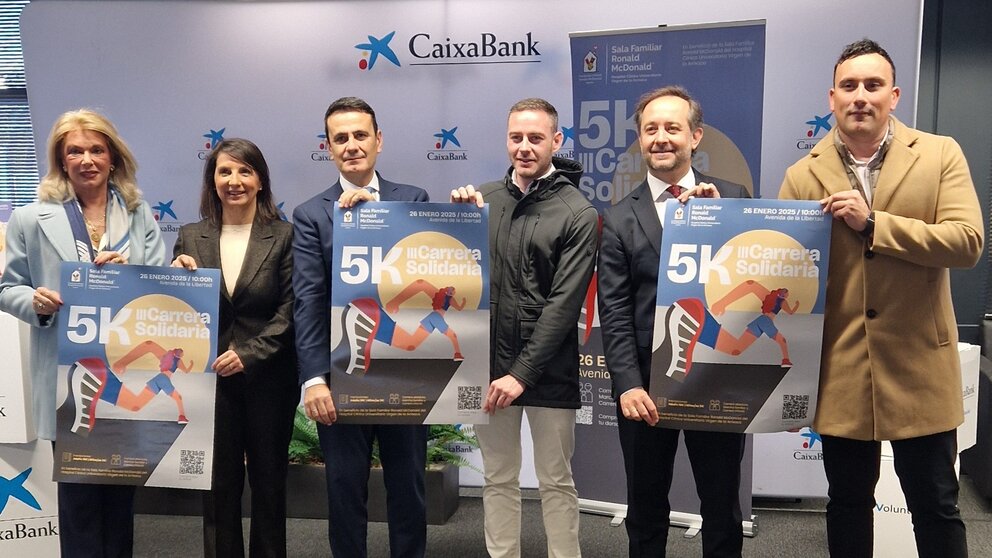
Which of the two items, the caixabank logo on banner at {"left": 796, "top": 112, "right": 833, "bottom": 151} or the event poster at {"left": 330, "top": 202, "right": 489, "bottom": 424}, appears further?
the caixabank logo on banner at {"left": 796, "top": 112, "right": 833, "bottom": 151}

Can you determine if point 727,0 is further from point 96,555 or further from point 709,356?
point 96,555

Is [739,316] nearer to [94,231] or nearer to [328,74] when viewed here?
[94,231]

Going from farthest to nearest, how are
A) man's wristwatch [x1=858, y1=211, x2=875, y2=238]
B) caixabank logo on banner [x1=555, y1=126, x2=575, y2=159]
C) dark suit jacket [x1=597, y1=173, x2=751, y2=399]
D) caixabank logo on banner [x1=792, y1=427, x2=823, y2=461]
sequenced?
caixabank logo on banner [x1=555, y1=126, x2=575, y2=159] → caixabank logo on banner [x1=792, y1=427, x2=823, y2=461] → dark suit jacket [x1=597, y1=173, x2=751, y2=399] → man's wristwatch [x1=858, y1=211, x2=875, y2=238]

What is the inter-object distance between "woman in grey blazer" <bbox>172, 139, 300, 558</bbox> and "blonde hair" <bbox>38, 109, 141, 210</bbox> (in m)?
0.25

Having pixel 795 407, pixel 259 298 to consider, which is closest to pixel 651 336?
pixel 795 407

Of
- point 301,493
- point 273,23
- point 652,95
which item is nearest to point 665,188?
point 652,95

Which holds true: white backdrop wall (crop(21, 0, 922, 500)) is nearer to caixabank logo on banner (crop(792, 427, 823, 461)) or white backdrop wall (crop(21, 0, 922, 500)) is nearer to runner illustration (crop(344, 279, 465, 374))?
caixabank logo on banner (crop(792, 427, 823, 461))

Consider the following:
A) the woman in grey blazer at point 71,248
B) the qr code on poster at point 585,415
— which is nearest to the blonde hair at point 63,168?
the woman in grey blazer at point 71,248

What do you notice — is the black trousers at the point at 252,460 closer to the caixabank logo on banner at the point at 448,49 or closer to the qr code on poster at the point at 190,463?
the qr code on poster at the point at 190,463

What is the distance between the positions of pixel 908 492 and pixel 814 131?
2212 mm

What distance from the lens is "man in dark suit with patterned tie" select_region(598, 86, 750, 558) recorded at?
93.0 inches

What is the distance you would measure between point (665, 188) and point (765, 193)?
1.82m

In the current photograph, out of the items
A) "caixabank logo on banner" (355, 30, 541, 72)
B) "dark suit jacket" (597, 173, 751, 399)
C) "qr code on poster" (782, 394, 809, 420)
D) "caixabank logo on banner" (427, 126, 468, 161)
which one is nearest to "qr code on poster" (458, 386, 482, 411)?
"dark suit jacket" (597, 173, 751, 399)

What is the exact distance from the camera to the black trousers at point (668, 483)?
2.37m
